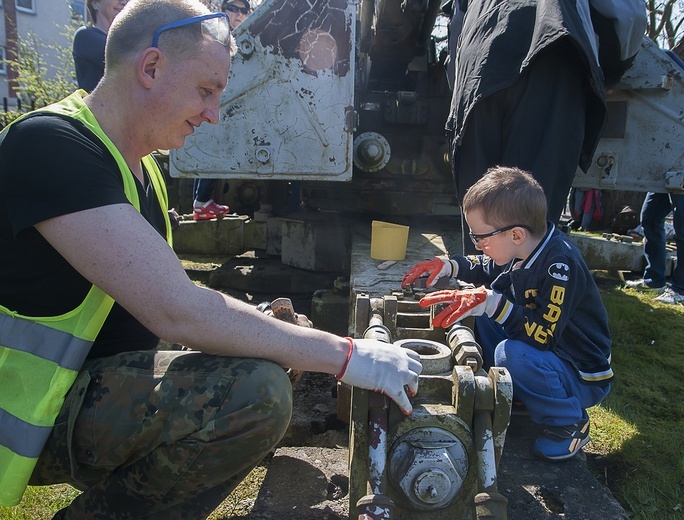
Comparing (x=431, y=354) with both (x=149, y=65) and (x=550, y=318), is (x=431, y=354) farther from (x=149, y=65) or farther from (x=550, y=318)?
(x=149, y=65)

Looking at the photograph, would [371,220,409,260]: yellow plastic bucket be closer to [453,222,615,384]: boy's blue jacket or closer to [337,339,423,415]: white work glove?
[453,222,615,384]: boy's blue jacket

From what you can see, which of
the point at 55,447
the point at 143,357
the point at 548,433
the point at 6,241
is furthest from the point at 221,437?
the point at 548,433

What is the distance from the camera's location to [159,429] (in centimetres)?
145

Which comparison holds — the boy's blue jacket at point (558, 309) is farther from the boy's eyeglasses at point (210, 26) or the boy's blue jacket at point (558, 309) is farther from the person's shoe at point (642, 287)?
the person's shoe at point (642, 287)

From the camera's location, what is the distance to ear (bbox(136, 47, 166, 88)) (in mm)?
1512

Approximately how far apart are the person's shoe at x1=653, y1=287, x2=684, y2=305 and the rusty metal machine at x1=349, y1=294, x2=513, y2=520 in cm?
404

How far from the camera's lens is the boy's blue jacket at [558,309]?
82.9 inches

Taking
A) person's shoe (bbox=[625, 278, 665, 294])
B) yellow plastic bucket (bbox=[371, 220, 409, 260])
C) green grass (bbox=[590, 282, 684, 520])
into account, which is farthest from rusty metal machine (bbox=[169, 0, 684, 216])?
person's shoe (bbox=[625, 278, 665, 294])

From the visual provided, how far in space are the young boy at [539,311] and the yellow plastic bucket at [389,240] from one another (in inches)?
31.9

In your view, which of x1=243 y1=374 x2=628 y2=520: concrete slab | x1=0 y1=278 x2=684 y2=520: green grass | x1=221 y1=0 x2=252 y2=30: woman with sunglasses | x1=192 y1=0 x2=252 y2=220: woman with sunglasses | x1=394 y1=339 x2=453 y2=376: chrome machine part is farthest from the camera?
x1=192 y1=0 x2=252 y2=220: woman with sunglasses

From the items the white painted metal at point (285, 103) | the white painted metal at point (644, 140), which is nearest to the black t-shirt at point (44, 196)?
the white painted metal at point (285, 103)

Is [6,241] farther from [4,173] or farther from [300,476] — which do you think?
[300,476]

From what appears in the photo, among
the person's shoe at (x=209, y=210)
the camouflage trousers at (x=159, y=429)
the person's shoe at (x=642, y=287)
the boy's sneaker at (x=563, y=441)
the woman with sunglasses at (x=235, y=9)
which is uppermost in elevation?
the woman with sunglasses at (x=235, y=9)

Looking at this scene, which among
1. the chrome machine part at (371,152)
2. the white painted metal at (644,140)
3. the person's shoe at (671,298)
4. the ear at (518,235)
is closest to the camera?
the ear at (518,235)
